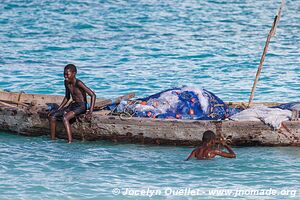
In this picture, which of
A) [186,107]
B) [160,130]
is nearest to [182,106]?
[186,107]

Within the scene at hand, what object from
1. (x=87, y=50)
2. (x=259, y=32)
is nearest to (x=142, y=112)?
(x=87, y=50)

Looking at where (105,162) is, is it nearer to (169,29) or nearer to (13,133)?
(13,133)

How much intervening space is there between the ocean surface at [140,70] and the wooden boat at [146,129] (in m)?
0.12

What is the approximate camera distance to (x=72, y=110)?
9.72m

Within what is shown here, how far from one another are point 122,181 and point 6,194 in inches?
47.9

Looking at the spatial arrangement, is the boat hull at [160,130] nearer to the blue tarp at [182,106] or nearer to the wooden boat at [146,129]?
the wooden boat at [146,129]

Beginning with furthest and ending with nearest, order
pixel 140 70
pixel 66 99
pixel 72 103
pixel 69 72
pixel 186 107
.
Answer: pixel 140 70 < pixel 66 99 < pixel 72 103 < pixel 186 107 < pixel 69 72

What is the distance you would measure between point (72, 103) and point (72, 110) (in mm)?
179

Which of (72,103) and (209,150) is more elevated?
(72,103)

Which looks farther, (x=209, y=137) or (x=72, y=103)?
(x=72, y=103)

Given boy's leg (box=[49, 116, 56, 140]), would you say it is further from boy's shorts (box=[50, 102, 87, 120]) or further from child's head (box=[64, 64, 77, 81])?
child's head (box=[64, 64, 77, 81])

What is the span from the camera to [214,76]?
15.3 m

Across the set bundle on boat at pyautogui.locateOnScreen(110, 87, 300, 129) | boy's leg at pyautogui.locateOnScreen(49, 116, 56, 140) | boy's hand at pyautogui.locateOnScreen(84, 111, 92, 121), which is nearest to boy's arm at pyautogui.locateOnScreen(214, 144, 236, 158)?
bundle on boat at pyautogui.locateOnScreen(110, 87, 300, 129)

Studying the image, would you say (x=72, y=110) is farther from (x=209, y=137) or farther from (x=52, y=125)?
(x=209, y=137)
